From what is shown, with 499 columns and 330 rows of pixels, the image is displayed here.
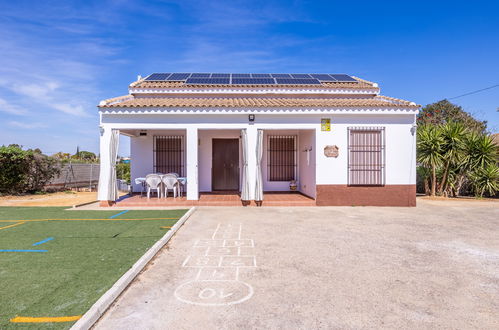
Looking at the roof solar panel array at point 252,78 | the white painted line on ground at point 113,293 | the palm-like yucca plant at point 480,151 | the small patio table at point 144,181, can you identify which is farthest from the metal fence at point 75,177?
the palm-like yucca plant at point 480,151

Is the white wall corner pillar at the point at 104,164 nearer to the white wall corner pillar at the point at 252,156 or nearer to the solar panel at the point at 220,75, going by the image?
the white wall corner pillar at the point at 252,156

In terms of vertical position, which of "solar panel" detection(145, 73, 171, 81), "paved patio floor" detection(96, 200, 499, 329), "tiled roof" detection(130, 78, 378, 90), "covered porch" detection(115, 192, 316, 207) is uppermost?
"solar panel" detection(145, 73, 171, 81)

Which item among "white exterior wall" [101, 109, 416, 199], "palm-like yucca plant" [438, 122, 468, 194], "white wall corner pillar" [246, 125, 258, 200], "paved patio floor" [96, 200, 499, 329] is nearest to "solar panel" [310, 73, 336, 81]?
"white exterior wall" [101, 109, 416, 199]

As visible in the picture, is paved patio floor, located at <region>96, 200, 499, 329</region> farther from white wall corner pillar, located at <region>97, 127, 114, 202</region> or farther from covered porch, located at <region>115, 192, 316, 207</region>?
white wall corner pillar, located at <region>97, 127, 114, 202</region>

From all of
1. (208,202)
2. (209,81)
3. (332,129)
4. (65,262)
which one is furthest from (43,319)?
(209,81)

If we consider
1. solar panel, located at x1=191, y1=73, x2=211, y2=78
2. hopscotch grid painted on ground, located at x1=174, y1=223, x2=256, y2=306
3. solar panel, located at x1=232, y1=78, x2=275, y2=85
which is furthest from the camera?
solar panel, located at x1=191, y1=73, x2=211, y2=78

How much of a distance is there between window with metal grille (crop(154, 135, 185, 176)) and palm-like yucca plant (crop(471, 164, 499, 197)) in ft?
44.2

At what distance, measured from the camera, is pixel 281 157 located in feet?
40.6

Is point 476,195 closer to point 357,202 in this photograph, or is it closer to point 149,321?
point 357,202

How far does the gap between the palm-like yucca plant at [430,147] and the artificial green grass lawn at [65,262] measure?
11.1m

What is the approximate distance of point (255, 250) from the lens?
5039 mm

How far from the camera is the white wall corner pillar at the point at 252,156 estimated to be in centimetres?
967

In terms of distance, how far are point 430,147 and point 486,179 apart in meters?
3.02

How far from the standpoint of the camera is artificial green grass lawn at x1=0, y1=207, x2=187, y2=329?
3.00 metres
